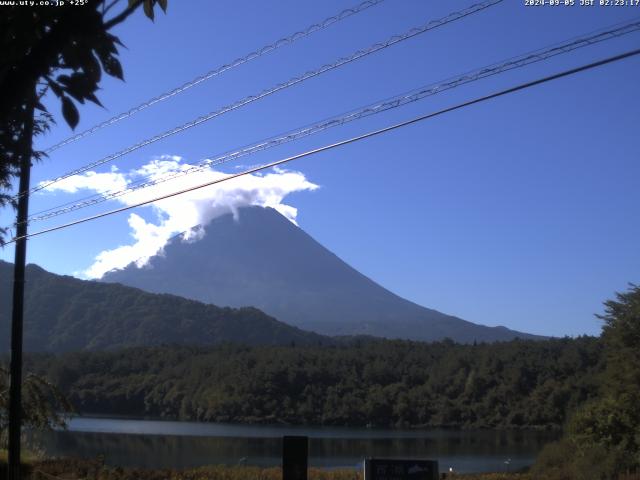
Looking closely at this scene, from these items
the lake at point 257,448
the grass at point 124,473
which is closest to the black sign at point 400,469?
the grass at point 124,473

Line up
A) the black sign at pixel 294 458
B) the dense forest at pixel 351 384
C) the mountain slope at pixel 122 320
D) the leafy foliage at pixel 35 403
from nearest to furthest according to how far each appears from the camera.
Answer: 1. the black sign at pixel 294 458
2. the leafy foliage at pixel 35 403
3. the dense forest at pixel 351 384
4. the mountain slope at pixel 122 320

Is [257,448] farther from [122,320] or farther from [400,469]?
[122,320]

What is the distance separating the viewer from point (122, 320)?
155125 millimetres

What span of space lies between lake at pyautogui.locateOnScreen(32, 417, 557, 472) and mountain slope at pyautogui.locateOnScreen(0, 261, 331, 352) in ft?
282

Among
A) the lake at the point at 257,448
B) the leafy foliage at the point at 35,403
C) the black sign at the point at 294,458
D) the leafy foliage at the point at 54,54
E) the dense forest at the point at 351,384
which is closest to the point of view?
the leafy foliage at the point at 54,54

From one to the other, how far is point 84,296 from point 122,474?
148 metres

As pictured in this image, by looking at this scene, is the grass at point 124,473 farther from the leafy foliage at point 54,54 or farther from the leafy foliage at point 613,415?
the leafy foliage at point 54,54

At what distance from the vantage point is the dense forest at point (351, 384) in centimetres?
7344

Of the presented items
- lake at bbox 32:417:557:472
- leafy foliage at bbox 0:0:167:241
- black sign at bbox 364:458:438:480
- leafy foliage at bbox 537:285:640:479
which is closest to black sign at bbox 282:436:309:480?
black sign at bbox 364:458:438:480

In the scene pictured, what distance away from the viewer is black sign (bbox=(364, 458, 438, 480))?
10305mm

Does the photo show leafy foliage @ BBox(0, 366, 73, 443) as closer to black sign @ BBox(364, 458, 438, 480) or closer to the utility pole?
the utility pole

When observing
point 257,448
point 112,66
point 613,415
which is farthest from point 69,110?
point 257,448

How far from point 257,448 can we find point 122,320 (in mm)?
114728

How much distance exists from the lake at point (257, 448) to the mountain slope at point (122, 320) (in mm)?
86069
